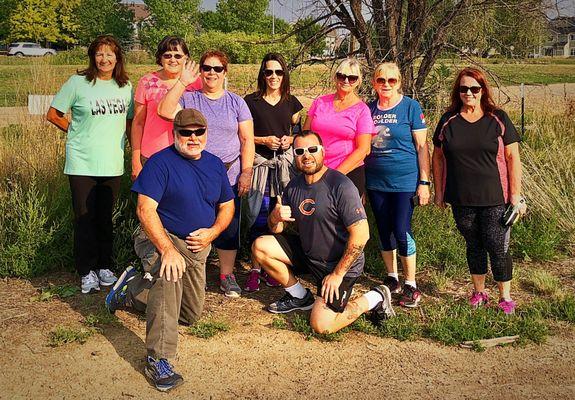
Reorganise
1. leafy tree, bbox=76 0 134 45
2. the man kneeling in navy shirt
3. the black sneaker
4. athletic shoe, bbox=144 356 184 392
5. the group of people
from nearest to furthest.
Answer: athletic shoe, bbox=144 356 184 392 → the man kneeling in navy shirt → the group of people → the black sneaker → leafy tree, bbox=76 0 134 45

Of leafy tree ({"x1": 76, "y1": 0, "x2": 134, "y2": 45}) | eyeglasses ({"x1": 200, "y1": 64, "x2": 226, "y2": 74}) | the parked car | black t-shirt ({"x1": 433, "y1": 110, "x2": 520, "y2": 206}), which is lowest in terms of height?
black t-shirt ({"x1": 433, "y1": 110, "x2": 520, "y2": 206})

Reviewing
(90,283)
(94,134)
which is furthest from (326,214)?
(90,283)

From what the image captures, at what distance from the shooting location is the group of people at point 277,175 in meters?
4.20

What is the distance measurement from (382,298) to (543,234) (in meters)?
2.32

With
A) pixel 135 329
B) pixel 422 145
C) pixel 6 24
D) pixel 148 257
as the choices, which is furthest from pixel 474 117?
pixel 6 24

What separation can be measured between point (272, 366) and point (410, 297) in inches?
55.3

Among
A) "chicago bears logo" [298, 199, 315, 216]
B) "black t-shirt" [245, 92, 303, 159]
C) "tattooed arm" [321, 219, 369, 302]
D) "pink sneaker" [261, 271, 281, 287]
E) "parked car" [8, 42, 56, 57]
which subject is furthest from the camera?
"parked car" [8, 42, 56, 57]

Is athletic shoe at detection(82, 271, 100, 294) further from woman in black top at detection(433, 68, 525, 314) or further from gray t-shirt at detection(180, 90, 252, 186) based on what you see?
woman in black top at detection(433, 68, 525, 314)

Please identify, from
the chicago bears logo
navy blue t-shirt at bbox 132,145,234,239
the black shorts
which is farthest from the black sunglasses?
the black shorts

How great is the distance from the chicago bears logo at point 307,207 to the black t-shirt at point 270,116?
0.94 m

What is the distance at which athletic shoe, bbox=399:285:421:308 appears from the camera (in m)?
4.91

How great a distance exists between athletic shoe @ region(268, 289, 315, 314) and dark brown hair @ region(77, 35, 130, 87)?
2.12 m

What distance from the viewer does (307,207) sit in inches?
177

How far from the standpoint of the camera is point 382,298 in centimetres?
459
